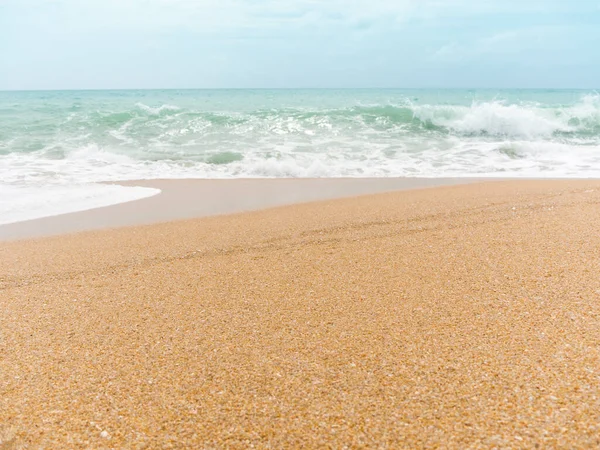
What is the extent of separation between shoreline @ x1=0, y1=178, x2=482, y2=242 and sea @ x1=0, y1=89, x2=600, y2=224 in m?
0.48

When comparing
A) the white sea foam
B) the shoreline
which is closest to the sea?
the white sea foam

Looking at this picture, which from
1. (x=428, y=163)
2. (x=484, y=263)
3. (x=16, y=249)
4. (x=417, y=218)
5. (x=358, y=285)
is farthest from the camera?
(x=428, y=163)

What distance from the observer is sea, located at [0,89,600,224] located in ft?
31.4

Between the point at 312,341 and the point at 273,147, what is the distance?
11.4 meters

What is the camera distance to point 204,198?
7805 millimetres

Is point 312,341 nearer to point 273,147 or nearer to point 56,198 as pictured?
point 56,198

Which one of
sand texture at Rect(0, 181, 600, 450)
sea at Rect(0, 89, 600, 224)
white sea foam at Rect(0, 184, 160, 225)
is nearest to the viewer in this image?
sand texture at Rect(0, 181, 600, 450)

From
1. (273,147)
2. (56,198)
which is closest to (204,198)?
(56,198)

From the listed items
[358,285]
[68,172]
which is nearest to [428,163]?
[68,172]

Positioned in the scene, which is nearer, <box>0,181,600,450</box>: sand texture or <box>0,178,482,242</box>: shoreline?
<box>0,181,600,450</box>: sand texture

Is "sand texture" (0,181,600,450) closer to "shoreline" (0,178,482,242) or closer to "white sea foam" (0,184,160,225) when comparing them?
"shoreline" (0,178,482,242)

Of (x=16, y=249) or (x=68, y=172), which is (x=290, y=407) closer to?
(x=16, y=249)

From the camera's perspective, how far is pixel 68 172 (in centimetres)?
1036

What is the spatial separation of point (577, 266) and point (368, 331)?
1.64 meters
